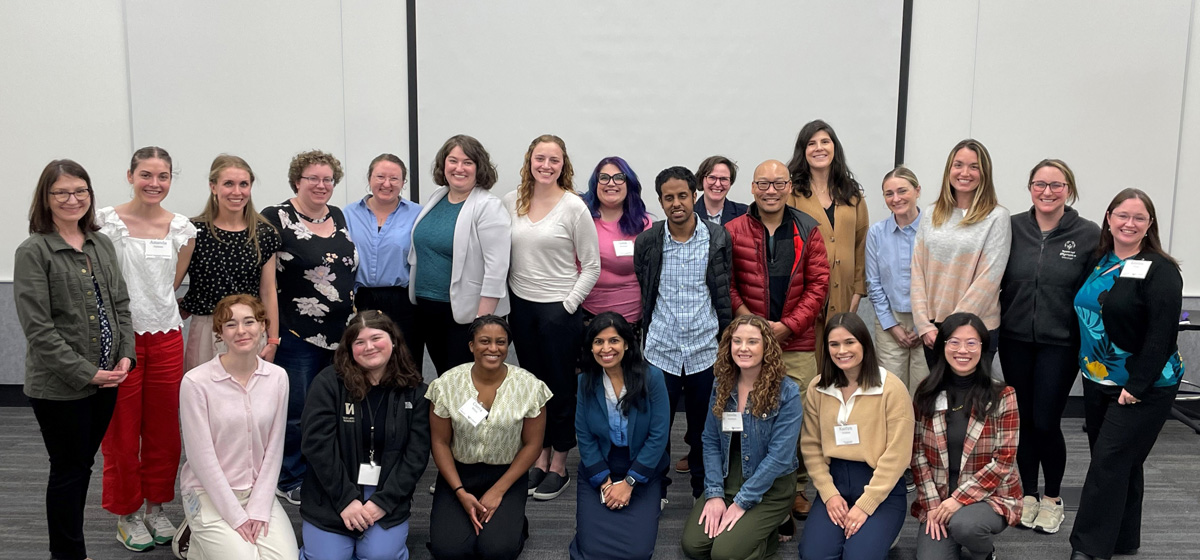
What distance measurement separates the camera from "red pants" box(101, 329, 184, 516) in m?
2.89

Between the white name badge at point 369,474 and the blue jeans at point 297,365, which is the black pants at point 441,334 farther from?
the white name badge at point 369,474

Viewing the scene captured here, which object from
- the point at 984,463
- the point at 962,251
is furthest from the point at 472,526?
the point at 962,251

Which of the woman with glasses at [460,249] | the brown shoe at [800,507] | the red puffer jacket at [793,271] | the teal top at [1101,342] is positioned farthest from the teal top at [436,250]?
the teal top at [1101,342]

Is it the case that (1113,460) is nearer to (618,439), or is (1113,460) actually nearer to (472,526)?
(618,439)

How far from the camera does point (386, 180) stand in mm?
3383

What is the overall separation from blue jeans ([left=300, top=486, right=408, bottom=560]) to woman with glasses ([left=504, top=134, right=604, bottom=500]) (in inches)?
37.4

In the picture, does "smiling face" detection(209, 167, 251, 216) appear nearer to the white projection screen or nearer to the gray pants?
the white projection screen

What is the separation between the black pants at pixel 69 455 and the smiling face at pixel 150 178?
2.32ft

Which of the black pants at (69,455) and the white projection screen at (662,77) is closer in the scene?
the black pants at (69,455)

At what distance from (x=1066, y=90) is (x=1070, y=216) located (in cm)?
204

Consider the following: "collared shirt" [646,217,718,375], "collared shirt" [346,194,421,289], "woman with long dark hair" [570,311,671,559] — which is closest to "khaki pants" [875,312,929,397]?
"collared shirt" [646,217,718,375]

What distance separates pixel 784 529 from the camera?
3.12m

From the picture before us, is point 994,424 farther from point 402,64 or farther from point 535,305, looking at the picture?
point 402,64

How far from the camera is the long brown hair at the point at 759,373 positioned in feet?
9.58
